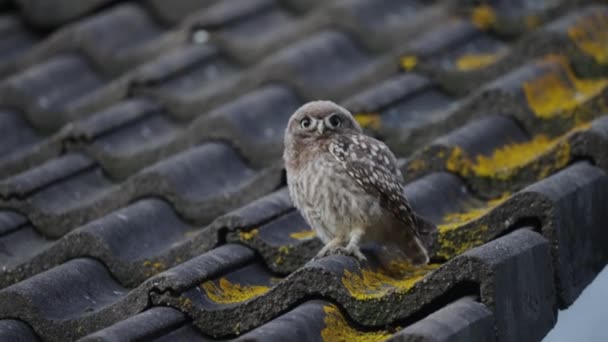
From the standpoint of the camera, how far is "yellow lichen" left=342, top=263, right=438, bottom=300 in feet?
11.8

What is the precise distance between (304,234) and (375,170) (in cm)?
43

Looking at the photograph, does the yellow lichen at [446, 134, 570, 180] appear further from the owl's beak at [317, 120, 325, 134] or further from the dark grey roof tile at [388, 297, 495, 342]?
the dark grey roof tile at [388, 297, 495, 342]

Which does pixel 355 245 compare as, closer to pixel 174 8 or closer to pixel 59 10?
pixel 174 8

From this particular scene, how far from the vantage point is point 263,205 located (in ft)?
14.6

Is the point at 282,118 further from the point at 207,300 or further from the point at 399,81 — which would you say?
the point at 207,300

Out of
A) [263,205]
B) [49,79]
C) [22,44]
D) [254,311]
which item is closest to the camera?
[254,311]

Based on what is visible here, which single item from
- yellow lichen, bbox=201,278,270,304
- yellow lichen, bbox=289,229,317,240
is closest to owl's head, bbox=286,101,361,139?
yellow lichen, bbox=289,229,317,240

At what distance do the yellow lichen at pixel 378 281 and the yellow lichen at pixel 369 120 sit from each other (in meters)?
1.09

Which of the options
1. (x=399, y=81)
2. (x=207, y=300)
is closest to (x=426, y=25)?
(x=399, y=81)

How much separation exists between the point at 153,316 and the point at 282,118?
1.89 m

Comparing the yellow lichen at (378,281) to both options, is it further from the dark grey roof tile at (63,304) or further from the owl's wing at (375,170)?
the dark grey roof tile at (63,304)

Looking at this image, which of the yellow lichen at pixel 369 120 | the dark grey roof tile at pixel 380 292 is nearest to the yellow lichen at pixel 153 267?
the dark grey roof tile at pixel 380 292

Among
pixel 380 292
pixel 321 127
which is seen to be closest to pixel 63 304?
pixel 380 292

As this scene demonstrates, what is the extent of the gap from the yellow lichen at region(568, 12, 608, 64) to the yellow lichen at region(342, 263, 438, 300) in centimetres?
170
